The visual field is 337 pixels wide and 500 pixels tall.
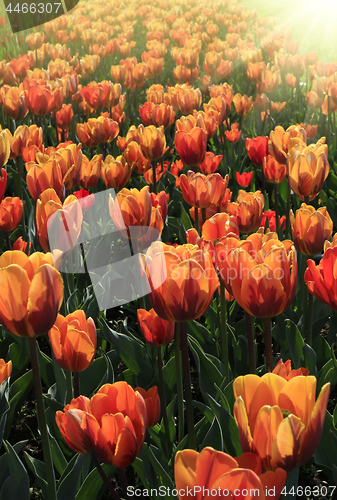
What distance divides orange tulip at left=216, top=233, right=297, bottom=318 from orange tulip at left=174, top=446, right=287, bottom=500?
1.57ft

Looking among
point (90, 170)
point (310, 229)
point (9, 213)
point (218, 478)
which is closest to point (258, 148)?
point (90, 170)

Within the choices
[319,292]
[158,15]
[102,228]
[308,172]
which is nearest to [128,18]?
[158,15]

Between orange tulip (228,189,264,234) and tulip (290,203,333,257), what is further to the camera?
orange tulip (228,189,264,234)

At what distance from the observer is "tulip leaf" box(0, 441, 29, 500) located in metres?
1.22

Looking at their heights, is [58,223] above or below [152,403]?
above

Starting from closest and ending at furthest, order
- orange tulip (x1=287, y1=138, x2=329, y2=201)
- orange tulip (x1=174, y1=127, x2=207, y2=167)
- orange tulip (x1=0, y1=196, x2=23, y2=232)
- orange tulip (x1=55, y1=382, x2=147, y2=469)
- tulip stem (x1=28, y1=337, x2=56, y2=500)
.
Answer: orange tulip (x1=55, y1=382, x2=147, y2=469)
tulip stem (x1=28, y1=337, x2=56, y2=500)
orange tulip (x1=287, y1=138, x2=329, y2=201)
orange tulip (x1=0, y1=196, x2=23, y2=232)
orange tulip (x1=174, y1=127, x2=207, y2=167)

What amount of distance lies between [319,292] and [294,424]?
22.4 inches

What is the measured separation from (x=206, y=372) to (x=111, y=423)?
797mm

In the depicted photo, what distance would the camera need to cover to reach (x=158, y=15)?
1064cm

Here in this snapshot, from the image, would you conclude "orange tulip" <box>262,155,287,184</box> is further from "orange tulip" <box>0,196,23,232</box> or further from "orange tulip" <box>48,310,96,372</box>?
"orange tulip" <box>48,310,96,372</box>

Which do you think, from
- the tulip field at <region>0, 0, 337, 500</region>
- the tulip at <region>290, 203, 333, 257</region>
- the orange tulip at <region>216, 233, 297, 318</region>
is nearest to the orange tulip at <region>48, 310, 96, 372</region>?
the tulip field at <region>0, 0, 337, 500</region>

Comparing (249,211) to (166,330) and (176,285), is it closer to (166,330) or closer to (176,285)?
(166,330)

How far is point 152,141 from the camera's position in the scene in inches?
99.4

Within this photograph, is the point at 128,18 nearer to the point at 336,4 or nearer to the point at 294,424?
the point at 336,4
